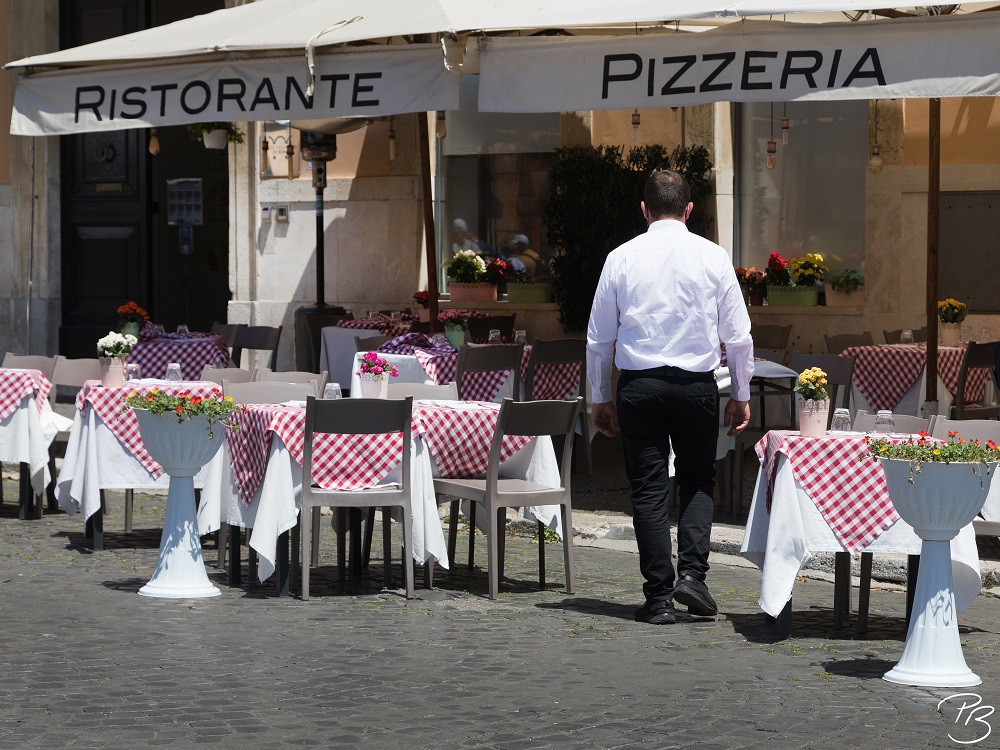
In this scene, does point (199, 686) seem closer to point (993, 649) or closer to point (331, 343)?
point (993, 649)

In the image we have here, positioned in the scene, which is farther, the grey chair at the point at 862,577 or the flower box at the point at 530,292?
the flower box at the point at 530,292

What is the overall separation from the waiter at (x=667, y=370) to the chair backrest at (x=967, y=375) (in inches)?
160

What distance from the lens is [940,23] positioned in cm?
827

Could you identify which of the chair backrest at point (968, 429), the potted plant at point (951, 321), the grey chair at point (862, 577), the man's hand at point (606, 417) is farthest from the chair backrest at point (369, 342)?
the chair backrest at point (968, 429)

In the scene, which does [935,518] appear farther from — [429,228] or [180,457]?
[429,228]

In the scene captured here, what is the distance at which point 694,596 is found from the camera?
7.14 meters

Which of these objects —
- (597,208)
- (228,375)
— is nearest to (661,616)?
(228,375)

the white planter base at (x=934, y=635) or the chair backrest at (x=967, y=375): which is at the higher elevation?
the chair backrest at (x=967, y=375)

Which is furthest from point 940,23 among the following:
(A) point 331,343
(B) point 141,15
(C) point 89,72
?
(B) point 141,15

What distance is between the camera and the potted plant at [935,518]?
608 centimetres

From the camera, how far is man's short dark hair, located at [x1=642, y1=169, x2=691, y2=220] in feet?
24.0

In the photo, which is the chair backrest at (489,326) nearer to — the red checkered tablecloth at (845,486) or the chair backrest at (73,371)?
the chair backrest at (73,371)

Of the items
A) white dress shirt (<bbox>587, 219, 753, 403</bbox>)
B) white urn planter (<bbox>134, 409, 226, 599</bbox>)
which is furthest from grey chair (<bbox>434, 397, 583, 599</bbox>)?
white urn planter (<bbox>134, 409, 226, 599</bbox>)

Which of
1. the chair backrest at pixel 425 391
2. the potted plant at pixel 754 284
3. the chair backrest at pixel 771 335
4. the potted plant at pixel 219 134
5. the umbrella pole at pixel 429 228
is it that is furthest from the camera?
the potted plant at pixel 219 134
